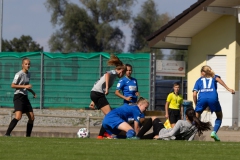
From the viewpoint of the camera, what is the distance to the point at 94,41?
77875mm

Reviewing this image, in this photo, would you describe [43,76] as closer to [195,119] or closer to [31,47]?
[195,119]

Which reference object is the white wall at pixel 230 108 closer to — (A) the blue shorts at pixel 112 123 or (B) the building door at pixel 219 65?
(B) the building door at pixel 219 65

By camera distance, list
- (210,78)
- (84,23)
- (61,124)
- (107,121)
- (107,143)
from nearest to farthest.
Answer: (107,143)
(107,121)
(210,78)
(61,124)
(84,23)

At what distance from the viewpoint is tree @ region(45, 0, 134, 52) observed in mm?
76375

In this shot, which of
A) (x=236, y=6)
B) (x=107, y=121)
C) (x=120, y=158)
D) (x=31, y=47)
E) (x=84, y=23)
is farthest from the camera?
(x=31, y=47)

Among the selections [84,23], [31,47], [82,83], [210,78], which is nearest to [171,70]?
[82,83]

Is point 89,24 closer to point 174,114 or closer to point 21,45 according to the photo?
point 21,45

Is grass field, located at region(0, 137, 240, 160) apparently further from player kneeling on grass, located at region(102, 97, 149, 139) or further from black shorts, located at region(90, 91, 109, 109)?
black shorts, located at region(90, 91, 109, 109)

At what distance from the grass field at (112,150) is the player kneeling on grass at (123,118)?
3.42 feet

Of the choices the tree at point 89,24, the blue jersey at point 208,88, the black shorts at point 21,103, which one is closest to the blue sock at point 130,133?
the blue jersey at point 208,88

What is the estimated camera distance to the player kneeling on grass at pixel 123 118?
15.6 meters

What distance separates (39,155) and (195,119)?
5.38 metres

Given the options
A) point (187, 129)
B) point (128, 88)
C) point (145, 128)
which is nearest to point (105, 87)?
point (128, 88)

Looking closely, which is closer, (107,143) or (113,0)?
(107,143)
